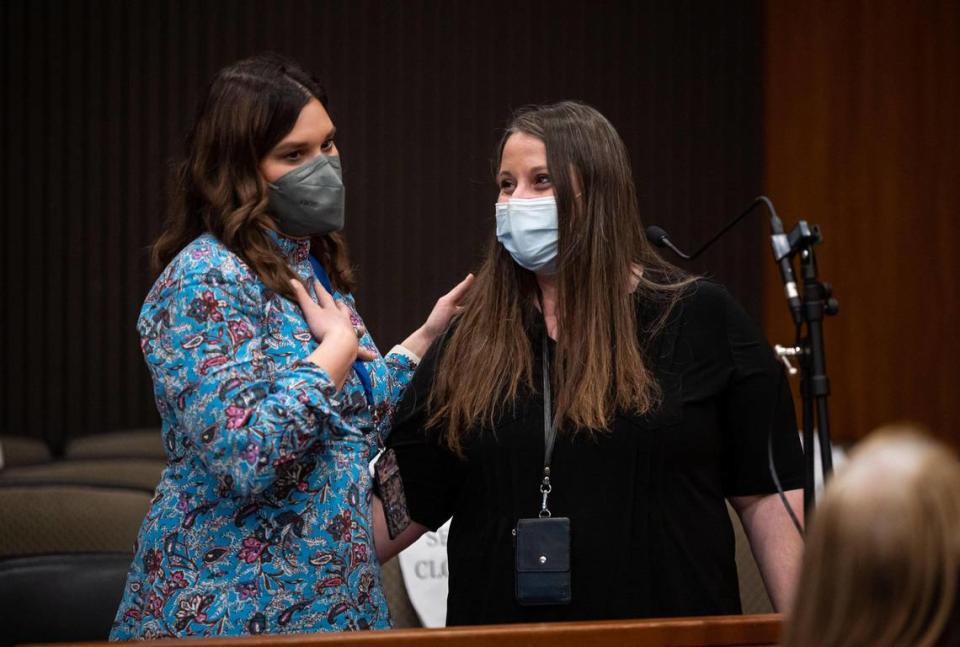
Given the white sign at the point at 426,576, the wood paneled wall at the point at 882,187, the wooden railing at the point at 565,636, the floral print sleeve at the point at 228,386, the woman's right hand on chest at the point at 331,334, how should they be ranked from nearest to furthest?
the wooden railing at the point at 565,636
the floral print sleeve at the point at 228,386
the woman's right hand on chest at the point at 331,334
the white sign at the point at 426,576
the wood paneled wall at the point at 882,187

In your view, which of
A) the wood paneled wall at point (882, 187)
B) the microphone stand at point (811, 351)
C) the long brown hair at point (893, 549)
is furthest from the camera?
the wood paneled wall at point (882, 187)

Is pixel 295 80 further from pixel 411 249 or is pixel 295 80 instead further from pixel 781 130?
pixel 781 130

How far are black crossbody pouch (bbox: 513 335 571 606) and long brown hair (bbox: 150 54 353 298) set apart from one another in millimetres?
584

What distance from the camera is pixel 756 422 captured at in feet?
7.06

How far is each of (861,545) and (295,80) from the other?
155 cm

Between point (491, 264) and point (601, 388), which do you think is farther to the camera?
point (491, 264)

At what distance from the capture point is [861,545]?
0.83m

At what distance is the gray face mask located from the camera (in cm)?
212

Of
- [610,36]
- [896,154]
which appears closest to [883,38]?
[896,154]

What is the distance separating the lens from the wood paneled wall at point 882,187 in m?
6.30

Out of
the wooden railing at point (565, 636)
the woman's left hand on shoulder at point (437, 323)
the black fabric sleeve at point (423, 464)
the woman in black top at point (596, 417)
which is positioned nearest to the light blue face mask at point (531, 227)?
the woman in black top at point (596, 417)

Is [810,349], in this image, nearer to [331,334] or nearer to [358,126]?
[331,334]

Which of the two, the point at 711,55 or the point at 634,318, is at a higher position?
the point at 711,55

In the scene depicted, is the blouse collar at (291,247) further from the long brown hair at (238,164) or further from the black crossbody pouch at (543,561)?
the black crossbody pouch at (543,561)
